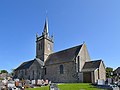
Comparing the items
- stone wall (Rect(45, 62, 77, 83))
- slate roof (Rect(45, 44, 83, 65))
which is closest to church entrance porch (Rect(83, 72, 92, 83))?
stone wall (Rect(45, 62, 77, 83))

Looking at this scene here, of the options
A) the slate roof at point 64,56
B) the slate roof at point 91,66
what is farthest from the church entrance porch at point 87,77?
the slate roof at point 64,56

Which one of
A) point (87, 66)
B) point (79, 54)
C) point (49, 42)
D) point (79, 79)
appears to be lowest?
point (79, 79)

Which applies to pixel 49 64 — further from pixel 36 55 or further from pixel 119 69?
pixel 119 69

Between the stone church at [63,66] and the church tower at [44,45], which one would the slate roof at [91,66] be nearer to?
the stone church at [63,66]

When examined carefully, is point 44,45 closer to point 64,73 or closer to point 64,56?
point 64,56

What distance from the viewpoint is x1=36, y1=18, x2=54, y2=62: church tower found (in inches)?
1767

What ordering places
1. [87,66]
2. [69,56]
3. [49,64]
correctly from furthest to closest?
[49,64] → [69,56] → [87,66]

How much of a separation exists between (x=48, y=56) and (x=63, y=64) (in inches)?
372

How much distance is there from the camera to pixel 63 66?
1441 inches

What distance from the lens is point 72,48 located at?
127 ft

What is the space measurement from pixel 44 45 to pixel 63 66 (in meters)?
11.0

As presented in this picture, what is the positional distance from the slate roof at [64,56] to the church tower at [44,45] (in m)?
2.30

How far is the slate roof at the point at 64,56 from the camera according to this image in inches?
1417

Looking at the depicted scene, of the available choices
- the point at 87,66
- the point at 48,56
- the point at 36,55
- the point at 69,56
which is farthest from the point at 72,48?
the point at 36,55
